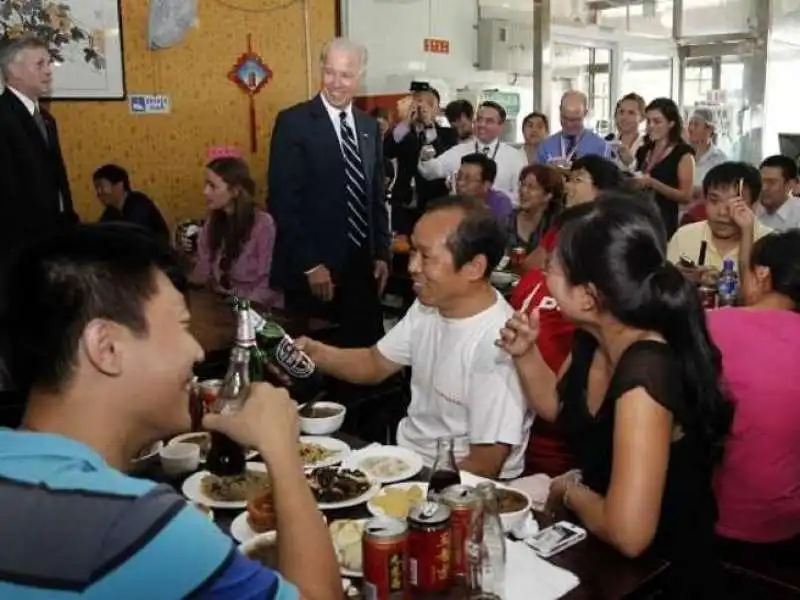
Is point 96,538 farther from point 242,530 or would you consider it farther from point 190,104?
point 190,104

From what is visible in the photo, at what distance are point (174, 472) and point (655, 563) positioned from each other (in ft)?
3.19

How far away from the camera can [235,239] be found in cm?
406

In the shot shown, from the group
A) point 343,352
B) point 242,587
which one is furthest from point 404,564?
point 343,352

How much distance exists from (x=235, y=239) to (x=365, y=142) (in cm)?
76

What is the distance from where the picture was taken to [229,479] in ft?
5.65

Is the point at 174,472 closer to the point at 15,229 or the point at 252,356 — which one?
the point at 252,356

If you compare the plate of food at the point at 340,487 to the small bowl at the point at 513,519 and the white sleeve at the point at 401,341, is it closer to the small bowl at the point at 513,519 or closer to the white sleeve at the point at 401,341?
the small bowl at the point at 513,519

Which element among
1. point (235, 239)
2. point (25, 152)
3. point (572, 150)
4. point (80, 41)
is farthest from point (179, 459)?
point (572, 150)

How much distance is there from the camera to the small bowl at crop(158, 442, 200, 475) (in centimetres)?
180

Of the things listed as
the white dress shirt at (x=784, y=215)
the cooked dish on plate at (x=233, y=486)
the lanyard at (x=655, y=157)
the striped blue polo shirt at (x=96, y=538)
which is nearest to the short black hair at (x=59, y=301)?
the striped blue polo shirt at (x=96, y=538)

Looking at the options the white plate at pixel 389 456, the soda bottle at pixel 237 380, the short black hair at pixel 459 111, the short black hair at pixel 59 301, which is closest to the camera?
the short black hair at pixel 59 301

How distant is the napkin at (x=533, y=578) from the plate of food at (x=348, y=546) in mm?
238

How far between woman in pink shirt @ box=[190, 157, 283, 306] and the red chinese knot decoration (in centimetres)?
135

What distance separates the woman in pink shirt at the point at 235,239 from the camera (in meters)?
4.03
